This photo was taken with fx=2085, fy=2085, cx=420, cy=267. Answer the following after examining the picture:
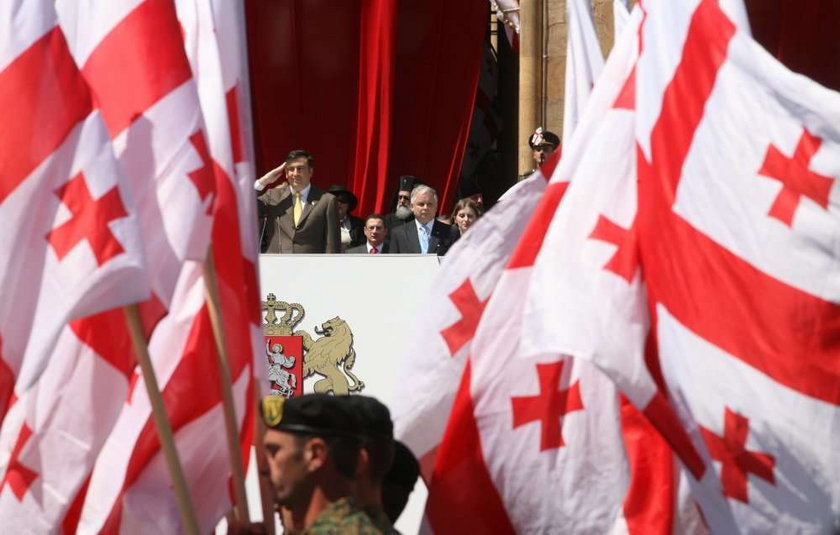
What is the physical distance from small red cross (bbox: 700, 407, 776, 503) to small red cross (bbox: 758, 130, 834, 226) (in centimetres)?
62

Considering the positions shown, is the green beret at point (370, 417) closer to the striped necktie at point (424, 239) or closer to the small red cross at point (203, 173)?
the small red cross at point (203, 173)

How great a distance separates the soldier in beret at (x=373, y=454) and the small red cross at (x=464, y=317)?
999mm

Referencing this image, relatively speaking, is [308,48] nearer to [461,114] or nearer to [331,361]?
[461,114]

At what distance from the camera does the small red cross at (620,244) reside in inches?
228

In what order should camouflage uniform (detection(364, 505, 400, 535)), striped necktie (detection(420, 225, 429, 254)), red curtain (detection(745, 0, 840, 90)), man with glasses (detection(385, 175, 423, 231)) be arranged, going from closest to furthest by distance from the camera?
camouflage uniform (detection(364, 505, 400, 535)) < striped necktie (detection(420, 225, 429, 254)) < man with glasses (detection(385, 175, 423, 231)) < red curtain (detection(745, 0, 840, 90))

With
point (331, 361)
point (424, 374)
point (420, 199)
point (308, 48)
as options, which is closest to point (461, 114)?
point (308, 48)

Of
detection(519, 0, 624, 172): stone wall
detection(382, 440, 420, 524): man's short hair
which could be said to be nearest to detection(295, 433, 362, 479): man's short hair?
detection(382, 440, 420, 524): man's short hair

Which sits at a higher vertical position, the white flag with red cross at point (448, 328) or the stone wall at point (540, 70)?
the white flag with red cross at point (448, 328)

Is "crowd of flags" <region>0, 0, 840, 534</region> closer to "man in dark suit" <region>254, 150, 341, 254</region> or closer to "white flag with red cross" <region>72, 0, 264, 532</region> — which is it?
"white flag with red cross" <region>72, 0, 264, 532</region>

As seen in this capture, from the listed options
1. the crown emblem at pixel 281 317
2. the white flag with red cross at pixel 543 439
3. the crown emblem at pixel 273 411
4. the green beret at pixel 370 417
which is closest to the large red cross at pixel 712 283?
the white flag with red cross at pixel 543 439

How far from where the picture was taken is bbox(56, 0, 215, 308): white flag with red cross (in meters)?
5.62

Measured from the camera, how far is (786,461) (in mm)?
5516

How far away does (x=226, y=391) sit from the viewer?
219 inches

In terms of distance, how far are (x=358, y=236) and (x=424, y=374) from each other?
5.99 m
